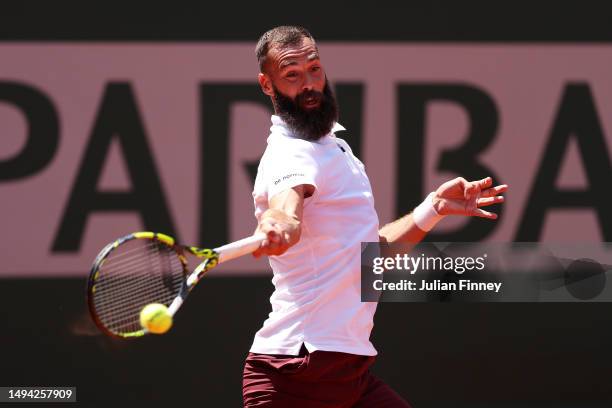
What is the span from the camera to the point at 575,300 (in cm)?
579

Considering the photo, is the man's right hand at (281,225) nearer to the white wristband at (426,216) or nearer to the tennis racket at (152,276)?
the tennis racket at (152,276)

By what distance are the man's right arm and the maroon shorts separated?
1.53 ft

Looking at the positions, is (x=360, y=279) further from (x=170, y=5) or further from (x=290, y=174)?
(x=170, y=5)

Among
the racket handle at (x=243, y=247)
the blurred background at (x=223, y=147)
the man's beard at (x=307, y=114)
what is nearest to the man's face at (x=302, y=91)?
the man's beard at (x=307, y=114)

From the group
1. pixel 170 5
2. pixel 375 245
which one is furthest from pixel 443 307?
pixel 375 245

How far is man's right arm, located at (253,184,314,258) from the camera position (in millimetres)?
2855

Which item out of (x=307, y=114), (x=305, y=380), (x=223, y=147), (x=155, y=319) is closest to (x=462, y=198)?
(x=307, y=114)

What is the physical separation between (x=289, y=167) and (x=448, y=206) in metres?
0.72

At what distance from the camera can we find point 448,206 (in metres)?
3.75

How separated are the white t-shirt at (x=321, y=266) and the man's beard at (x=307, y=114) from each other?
62 millimetres

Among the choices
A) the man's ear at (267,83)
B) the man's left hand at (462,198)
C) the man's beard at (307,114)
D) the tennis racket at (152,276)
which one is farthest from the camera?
the man's left hand at (462,198)

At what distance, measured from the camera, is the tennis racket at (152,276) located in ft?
9.47

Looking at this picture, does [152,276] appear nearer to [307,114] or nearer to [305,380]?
[305,380]

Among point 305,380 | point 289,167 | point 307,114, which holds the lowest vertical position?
point 305,380
